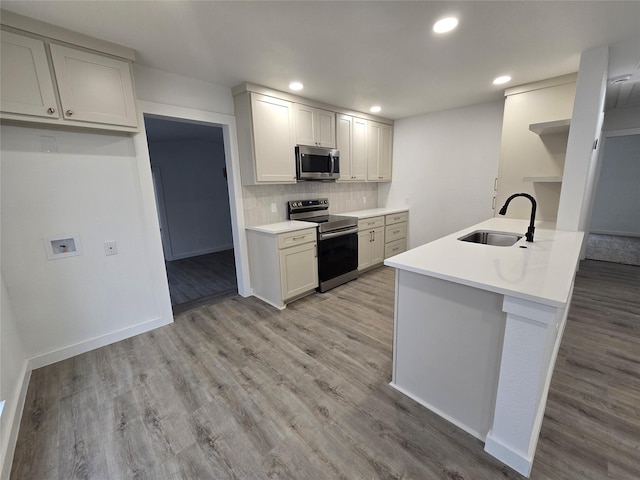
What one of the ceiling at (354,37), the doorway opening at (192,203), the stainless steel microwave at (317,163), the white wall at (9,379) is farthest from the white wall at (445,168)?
the white wall at (9,379)

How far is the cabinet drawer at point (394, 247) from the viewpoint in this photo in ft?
14.6

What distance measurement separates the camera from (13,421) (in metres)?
1.56

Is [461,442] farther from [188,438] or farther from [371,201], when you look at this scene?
[371,201]

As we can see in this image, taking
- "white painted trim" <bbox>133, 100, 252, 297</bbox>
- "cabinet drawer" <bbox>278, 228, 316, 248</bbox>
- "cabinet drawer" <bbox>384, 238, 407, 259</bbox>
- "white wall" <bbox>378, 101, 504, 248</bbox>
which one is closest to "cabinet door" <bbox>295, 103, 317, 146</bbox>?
"white painted trim" <bbox>133, 100, 252, 297</bbox>

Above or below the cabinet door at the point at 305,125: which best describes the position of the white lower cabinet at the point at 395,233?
below

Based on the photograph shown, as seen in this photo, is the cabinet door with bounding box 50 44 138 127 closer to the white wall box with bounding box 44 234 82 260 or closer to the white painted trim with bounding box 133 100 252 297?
the white painted trim with bounding box 133 100 252 297

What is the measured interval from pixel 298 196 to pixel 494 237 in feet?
7.98

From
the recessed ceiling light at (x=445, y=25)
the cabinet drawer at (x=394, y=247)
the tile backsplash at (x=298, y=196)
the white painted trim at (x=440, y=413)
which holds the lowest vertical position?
the white painted trim at (x=440, y=413)

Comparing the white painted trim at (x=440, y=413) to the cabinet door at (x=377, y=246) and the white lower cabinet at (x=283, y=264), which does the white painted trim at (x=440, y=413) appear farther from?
the cabinet door at (x=377, y=246)

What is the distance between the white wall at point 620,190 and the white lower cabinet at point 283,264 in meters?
7.04

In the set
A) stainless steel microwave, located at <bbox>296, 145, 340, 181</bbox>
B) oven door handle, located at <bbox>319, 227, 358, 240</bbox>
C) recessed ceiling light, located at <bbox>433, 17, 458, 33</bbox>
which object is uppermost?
recessed ceiling light, located at <bbox>433, 17, 458, 33</bbox>

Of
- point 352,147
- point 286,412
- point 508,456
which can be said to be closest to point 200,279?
point 286,412

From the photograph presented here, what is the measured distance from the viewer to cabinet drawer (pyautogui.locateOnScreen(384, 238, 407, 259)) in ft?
14.6

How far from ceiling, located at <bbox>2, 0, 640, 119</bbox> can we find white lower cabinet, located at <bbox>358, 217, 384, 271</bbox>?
1.84 m
